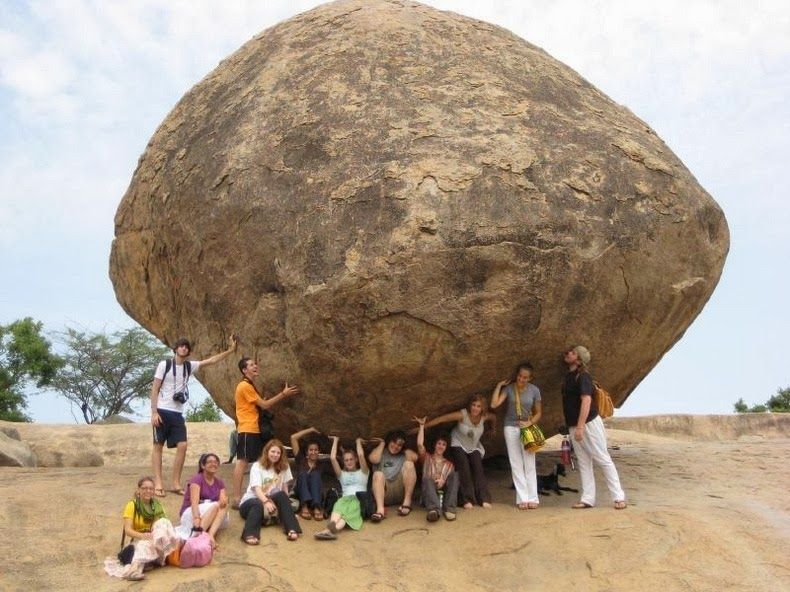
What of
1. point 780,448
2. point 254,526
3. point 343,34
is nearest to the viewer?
point 254,526

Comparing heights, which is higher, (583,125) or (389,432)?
(583,125)

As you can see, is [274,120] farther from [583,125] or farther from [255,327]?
[583,125]

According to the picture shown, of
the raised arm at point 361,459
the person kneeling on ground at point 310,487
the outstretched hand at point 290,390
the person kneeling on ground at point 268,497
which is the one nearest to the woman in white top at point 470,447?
the raised arm at point 361,459

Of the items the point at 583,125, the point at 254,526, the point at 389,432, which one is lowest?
the point at 254,526

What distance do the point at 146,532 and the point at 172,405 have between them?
1.33 meters

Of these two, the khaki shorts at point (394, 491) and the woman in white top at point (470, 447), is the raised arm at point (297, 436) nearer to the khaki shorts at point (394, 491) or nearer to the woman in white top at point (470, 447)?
the khaki shorts at point (394, 491)

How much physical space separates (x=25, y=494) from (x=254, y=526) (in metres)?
1.86

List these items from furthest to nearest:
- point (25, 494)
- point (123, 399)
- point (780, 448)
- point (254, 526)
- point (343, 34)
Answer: point (123, 399) < point (780, 448) < point (343, 34) < point (25, 494) < point (254, 526)

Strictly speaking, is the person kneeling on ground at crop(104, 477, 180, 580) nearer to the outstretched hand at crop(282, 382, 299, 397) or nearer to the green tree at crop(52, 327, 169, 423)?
the outstretched hand at crop(282, 382, 299, 397)

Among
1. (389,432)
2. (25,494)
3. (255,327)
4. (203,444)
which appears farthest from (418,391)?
(203,444)

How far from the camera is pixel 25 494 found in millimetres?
6336

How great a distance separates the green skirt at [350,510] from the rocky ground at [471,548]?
0.25 ft

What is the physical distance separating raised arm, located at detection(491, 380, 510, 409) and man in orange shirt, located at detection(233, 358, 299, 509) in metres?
1.48

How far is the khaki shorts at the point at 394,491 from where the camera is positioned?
6.60 m
